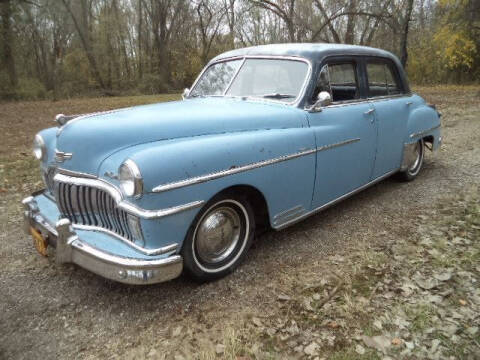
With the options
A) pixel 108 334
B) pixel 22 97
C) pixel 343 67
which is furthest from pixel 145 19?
pixel 108 334

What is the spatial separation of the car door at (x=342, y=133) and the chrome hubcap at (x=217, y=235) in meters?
0.86

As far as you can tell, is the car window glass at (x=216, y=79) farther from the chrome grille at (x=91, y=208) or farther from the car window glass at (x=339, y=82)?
the chrome grille at (x=91, y=208)

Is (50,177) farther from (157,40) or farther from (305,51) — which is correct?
(157,40)

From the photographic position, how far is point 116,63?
25547mm

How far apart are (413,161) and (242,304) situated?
342 centimetres

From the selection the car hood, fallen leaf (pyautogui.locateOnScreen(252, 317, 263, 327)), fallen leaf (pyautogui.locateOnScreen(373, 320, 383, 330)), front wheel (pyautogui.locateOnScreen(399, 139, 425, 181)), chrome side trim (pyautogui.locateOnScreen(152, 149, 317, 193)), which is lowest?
fallen leaf (pyautogui.locateOnScreen(252, 317, 263, 327))

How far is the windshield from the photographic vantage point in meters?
3.31

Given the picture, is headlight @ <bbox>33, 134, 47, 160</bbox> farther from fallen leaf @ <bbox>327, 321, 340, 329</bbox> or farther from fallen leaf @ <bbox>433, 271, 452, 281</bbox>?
fallen leaf @ <bbox>433, 271, 452, 281</bbox>

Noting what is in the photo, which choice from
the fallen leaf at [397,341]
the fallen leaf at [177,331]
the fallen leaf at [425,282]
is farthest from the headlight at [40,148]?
the fallen leaf at [425,282]

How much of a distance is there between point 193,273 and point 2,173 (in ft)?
13.6

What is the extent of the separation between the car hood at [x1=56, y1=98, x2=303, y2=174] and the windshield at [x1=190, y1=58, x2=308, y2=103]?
25cm

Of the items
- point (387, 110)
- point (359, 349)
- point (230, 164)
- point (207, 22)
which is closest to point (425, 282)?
point (359, 349)

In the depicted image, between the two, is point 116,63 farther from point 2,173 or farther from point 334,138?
point 334,138

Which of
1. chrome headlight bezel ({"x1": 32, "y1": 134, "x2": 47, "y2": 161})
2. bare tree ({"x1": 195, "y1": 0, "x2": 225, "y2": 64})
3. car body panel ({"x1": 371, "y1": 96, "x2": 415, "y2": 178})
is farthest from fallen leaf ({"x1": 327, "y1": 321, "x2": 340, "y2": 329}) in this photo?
bare tree ({"x1": 195, "y1": 0, "x2": 225, "y2": 64})
